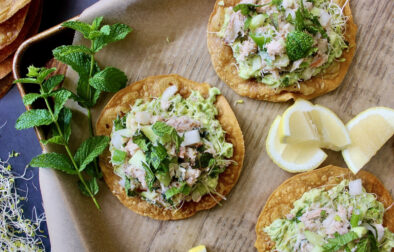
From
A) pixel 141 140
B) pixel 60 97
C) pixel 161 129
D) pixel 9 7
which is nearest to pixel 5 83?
pixel 9 7

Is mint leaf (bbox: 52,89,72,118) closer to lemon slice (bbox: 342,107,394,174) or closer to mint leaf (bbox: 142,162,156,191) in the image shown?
mint leaf (bbox: 142,162,156,191)

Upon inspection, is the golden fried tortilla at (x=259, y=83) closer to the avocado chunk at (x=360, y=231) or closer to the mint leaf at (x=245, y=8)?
the mint leaf at (x=245, y=8)

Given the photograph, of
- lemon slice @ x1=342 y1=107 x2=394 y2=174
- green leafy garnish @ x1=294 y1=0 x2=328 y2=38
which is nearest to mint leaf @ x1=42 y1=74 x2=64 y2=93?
green leafy garnish @ x1=294 y1=0 x2=328 y2=38

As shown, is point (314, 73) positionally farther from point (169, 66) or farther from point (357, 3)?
point (169, 66)

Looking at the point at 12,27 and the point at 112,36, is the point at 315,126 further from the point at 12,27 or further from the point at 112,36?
the point at 12,27

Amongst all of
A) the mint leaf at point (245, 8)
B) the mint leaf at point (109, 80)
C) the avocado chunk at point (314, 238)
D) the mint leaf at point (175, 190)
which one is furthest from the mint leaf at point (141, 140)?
the avocado chunk at point (314, 238)

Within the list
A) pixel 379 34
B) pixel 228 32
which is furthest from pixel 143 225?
pixel 379 34

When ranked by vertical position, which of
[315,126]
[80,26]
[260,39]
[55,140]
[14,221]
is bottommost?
[14,221]
